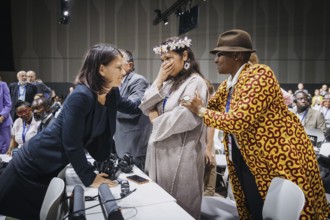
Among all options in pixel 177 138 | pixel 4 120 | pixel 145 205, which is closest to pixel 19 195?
pixel 145 205

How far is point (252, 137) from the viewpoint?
67.6 inches

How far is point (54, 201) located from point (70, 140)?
327mm

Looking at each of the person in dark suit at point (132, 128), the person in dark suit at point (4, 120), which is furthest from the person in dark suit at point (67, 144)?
the person in dark suit at point (4, 120)

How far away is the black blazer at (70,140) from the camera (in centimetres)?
156

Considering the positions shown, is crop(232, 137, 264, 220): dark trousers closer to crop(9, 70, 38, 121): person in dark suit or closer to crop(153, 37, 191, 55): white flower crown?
crop(153, 37, 191, 55): white flower crown

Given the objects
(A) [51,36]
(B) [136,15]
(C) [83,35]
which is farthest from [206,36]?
(A) [51,36]

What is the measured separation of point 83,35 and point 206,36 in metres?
4.59

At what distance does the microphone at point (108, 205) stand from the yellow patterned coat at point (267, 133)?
24.5 inches

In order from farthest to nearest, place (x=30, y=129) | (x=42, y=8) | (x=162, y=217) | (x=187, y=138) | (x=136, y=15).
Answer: (x=136, y=15) < (x=42, y=8) < (x=30, y=129) < (x=187, y=138) < (x=162, y=217)

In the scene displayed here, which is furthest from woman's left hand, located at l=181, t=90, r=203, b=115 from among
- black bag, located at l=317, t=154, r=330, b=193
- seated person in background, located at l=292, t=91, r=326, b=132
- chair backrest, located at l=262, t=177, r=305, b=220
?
seated person in background, located at l=292, t=91, r=326, b=132

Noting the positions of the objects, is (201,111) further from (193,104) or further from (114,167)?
(114,167)

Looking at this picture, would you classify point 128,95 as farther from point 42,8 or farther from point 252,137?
point 42,8

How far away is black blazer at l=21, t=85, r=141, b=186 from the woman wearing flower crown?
0.37m

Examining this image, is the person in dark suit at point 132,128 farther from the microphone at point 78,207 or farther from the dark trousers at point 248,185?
the microphone at point 78,207
